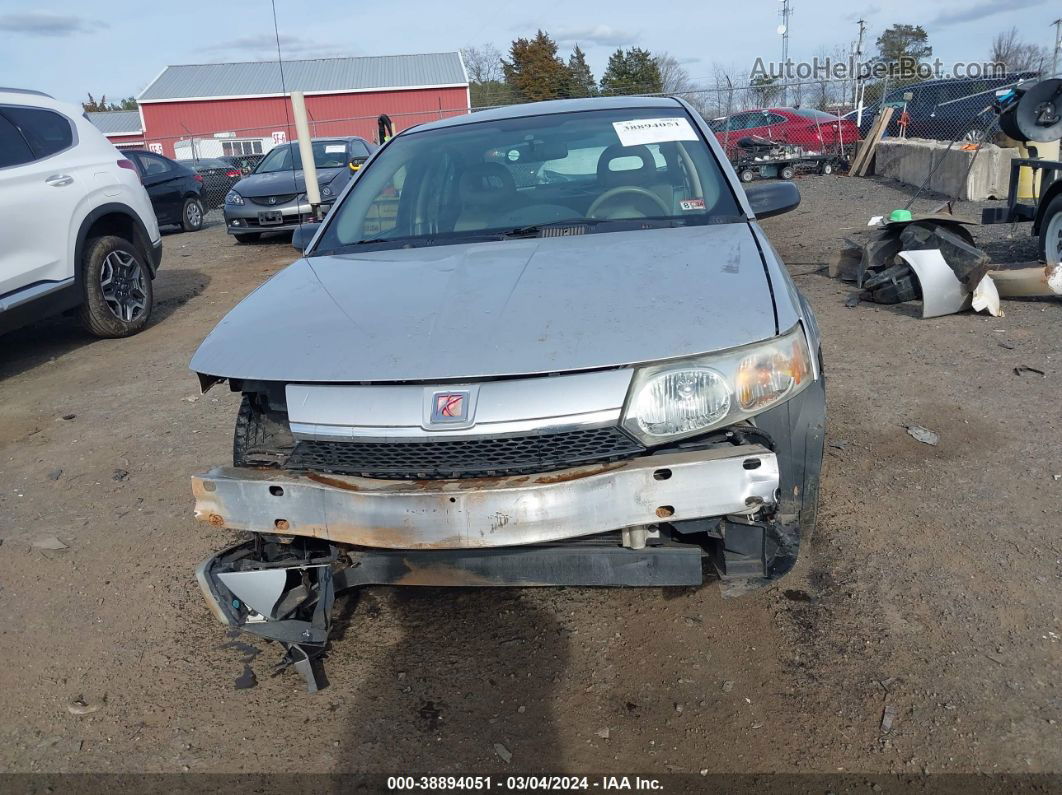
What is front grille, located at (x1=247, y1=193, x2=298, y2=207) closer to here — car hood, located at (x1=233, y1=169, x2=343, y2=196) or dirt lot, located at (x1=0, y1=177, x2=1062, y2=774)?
car hood, located at (x1=233, y1=169, x2=343, y2=196)

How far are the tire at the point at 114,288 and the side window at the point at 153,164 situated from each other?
817cm

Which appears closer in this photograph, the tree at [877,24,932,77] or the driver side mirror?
the driver side mirror

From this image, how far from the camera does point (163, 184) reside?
1502 cm

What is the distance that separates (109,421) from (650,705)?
4115 mm

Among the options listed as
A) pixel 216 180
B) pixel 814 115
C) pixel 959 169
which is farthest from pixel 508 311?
pixel 216 180

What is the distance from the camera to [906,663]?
8.45 feet

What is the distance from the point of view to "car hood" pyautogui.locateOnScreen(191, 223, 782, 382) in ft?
7.45

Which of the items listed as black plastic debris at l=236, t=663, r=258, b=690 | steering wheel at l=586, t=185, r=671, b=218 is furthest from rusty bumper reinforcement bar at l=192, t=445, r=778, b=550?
steering wheel at l=586, t=185, r=671, b=218

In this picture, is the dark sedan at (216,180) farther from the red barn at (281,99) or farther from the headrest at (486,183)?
the red barn at (281,99)

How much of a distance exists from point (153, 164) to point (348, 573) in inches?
567

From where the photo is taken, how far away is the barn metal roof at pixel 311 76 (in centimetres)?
4091

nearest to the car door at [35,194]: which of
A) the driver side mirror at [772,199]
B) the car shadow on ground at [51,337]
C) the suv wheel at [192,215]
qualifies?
the car shadow on ground at [51,337]

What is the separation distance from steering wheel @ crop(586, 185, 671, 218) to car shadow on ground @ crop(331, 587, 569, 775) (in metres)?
1.54

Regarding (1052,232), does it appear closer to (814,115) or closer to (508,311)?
(508,311)
